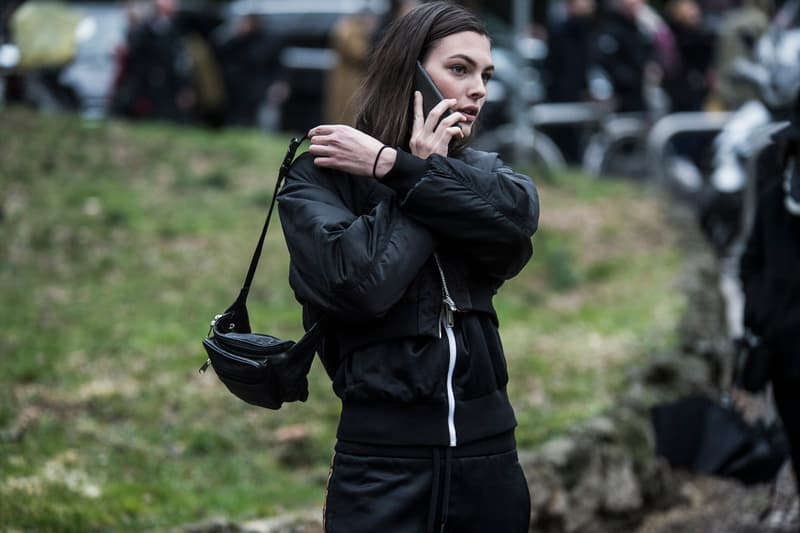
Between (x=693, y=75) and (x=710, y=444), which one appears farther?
(x=693, y=75)

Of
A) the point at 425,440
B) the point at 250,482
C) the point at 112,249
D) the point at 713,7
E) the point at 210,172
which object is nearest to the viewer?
the point at 425,440

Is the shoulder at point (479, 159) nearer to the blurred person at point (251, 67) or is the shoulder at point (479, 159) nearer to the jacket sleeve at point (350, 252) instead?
the jacket sleeve at point (350, 252)

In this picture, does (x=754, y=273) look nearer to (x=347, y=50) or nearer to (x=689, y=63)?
(x=347, y=50)

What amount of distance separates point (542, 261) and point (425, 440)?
737 centimetres

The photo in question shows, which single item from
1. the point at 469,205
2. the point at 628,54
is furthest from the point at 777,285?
the point at 628,54

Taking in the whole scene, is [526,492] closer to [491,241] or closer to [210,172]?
[491,241]

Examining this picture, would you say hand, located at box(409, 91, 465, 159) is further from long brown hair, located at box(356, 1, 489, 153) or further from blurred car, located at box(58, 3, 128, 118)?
blurred car, located at box(58, 3, 128, 118)

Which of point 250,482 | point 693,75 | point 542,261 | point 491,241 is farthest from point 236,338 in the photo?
point 693,75

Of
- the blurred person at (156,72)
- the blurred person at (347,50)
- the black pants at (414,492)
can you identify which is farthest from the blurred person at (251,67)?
the black pants at (414,492)

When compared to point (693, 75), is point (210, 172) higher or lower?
lower

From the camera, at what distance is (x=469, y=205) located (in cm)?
322

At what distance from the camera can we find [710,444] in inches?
212

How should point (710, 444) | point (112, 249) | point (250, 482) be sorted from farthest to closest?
1. point (112, 249)
2. point (250, 482)
3. point (710, 444)

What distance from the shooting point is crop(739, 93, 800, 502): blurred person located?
4980 millimetres
